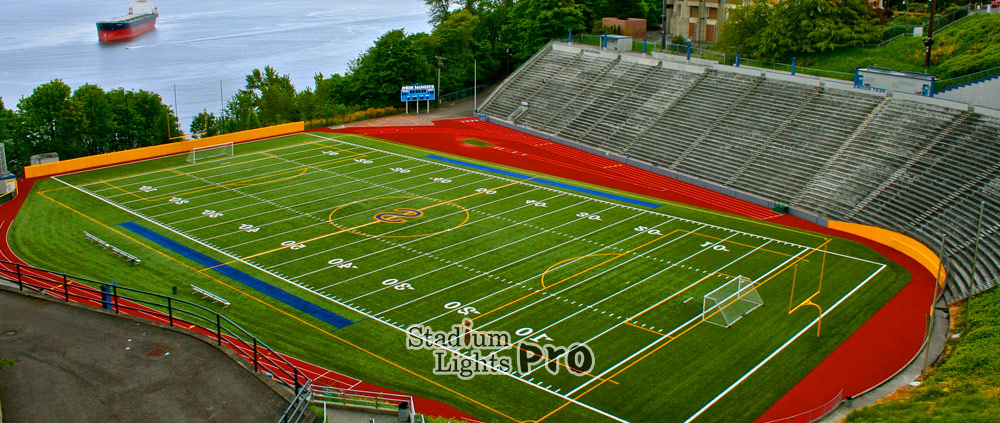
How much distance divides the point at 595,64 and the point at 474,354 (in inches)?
1613

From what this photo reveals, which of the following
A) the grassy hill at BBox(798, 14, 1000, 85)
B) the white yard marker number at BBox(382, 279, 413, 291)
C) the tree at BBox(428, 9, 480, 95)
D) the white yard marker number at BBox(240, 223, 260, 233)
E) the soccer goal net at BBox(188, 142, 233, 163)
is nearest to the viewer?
the white yard marker number at BBox(382, 279, 413, 291)

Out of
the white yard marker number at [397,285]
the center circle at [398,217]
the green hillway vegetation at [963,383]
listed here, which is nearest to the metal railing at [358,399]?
the white yard marker number at [397,285]

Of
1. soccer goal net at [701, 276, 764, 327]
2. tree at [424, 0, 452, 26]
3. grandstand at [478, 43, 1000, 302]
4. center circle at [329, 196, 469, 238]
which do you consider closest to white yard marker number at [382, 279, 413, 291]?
center circle at [329, 196, 469, 238]

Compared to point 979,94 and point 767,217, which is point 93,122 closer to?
point 767,217

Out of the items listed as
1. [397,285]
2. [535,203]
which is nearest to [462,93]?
[535,203]

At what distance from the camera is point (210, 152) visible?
4950cm

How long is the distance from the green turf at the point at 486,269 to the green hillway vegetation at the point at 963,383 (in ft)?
10.3

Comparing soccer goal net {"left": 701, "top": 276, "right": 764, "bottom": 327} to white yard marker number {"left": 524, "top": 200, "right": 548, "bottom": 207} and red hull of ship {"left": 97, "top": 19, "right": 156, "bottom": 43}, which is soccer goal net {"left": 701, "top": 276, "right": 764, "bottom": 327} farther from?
red hull of ship {"left": 97, "top": 19, "right": 156, "bottom": 43}

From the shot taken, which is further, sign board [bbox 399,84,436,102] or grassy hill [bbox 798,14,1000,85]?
sign board [bbox 399,84,436,102]

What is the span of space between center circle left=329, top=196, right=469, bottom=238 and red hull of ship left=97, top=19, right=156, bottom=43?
10663 centimetres

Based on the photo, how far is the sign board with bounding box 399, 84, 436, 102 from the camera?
207 ft

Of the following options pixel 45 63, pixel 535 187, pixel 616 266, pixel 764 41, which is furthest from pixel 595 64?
pixel 45 63

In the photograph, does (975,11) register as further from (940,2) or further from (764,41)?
(764,41)

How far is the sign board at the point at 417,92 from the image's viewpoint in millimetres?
63062
